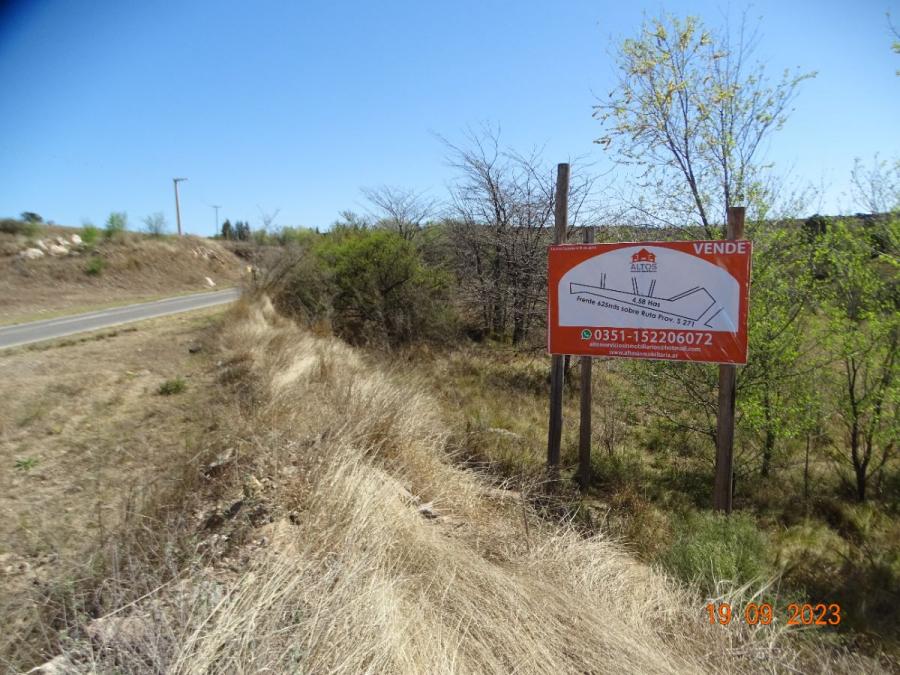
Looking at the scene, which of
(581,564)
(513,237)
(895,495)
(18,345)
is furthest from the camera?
(513,237)

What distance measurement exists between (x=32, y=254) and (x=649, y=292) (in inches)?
1186

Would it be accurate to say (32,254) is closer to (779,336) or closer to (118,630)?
(118,630)

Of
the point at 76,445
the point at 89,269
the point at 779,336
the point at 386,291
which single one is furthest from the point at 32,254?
the point at 779,336

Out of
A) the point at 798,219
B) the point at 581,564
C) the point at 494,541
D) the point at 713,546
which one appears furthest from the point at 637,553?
the point at 798,219

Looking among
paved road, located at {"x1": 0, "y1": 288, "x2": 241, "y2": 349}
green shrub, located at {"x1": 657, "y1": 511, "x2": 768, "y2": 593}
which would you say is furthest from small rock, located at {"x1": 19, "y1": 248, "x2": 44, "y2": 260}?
green shrub, located at {"x1": 657, "y1": 511, "x2": 768, "y2": 593}

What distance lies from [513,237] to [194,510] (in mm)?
9602

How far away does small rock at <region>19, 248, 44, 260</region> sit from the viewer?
2428cm

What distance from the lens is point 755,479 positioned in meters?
6.34

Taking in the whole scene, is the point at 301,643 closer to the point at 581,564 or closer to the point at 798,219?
the point at 581,564

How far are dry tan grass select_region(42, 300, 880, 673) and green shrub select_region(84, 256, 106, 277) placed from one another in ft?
86.1

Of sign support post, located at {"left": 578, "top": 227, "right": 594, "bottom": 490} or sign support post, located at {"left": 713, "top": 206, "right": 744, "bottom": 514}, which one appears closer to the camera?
sign support post, located at {"left": 713, "top": 206, "right": 744, "bottom": 514}

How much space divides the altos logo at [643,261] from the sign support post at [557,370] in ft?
2.38
